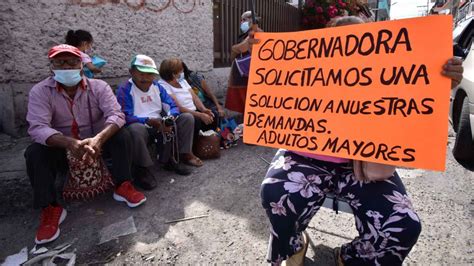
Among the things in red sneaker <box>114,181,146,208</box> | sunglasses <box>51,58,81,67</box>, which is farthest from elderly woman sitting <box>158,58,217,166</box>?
sunglasses <box>51,58,81,67</box>

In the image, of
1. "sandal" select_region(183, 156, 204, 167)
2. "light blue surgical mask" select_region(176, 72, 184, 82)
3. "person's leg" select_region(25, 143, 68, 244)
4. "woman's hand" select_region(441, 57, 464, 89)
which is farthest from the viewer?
"light blue surgical mask" select_region(176, 72, 184, 82)

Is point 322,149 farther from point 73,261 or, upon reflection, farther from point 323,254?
point 73,261

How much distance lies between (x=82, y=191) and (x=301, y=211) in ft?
6.16

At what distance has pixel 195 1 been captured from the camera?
4.77 m

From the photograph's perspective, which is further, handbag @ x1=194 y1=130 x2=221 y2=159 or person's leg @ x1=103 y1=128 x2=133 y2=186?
handbag @ x1=194 y1=130 x2=221 y2=159

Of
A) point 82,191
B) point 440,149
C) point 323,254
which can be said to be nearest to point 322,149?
point 440,149

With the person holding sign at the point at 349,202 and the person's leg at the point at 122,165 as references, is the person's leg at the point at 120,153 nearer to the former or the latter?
the person's leg at the point at 122,165

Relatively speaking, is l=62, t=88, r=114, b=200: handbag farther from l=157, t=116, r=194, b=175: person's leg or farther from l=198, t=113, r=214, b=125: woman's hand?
l=198, t=113, r=214, b=125: woman's hand

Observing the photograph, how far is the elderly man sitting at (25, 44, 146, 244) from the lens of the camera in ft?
7.54

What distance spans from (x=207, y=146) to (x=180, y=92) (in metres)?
0.77

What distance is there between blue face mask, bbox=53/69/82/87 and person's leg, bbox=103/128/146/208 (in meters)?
0.54

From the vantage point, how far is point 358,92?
57.9 inches

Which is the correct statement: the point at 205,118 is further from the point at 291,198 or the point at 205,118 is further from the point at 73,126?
the point at 291,198

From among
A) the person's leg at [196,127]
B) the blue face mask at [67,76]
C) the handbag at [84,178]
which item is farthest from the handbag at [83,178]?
the person's leg at [196,127]
